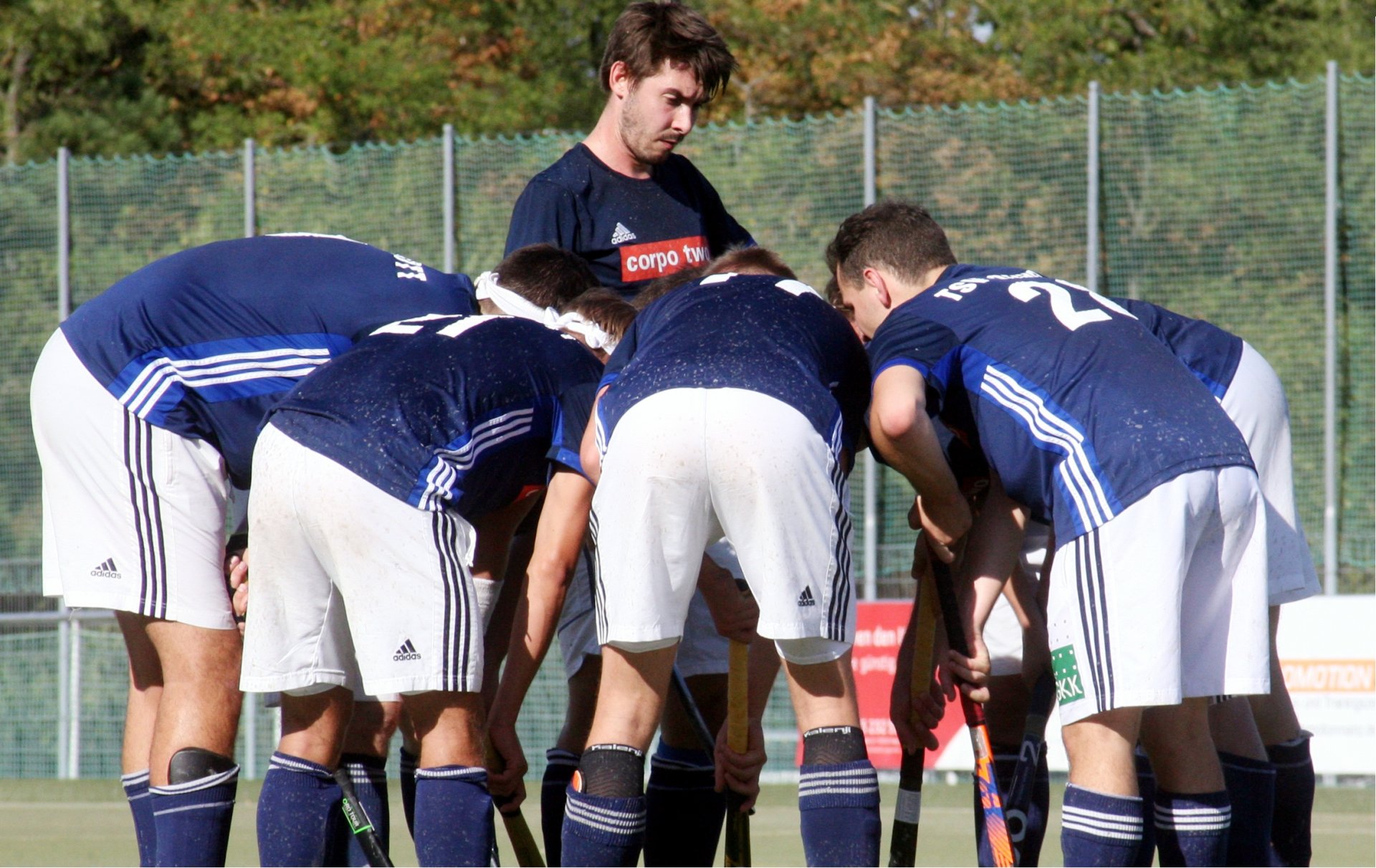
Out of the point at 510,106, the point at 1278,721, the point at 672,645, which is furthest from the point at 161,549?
the point at 510,106

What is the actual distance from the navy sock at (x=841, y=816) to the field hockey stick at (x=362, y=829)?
3.06 feet

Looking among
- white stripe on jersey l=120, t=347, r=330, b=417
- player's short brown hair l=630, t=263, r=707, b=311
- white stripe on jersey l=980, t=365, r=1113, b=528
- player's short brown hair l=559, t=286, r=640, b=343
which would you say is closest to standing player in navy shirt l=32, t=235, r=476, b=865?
white stripe on jersey l=120, t=347, r=330, b=417

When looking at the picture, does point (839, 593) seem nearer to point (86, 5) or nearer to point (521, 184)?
point (521, 184)

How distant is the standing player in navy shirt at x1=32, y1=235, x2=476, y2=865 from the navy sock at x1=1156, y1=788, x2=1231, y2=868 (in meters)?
1.91

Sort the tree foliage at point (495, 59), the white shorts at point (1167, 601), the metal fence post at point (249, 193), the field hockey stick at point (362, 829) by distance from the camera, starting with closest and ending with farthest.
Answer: the white shorts at point (1167, 601)
the field hockey stick at point (362, 829)
the metal fence post at point (249, 193)
the tree foliage at point (495, 59)

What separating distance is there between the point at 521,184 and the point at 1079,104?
344cm

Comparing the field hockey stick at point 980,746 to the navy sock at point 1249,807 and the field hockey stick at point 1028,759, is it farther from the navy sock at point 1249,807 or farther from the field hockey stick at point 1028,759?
the navy sock at point 1249,807

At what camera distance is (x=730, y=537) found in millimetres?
3105

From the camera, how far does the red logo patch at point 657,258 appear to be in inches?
172

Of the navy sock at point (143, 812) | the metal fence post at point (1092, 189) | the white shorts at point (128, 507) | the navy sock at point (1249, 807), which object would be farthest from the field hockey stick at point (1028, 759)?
the metal fence post at point (1092, 189)

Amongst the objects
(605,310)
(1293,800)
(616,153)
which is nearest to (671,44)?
(616,153)

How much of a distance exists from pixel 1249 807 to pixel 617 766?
62.2 inches

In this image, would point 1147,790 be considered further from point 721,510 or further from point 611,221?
point 611,221

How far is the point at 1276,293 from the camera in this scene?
9297 mm
